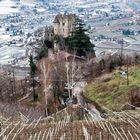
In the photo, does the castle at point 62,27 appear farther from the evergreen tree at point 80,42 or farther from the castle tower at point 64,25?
the evergreen tree at point 80,42

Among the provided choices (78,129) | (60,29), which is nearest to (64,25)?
(60,29)

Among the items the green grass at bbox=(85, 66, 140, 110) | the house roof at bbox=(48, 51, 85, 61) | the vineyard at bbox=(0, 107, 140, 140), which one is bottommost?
the house roof at bbox=(48, 51, 85, 61)

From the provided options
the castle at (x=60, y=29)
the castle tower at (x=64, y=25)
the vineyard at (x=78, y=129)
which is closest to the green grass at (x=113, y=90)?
the vineyard at (x=78, y=129)

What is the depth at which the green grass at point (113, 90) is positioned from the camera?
12.2m

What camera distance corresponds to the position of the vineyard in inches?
326

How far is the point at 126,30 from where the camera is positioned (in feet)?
147

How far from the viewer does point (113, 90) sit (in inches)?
513

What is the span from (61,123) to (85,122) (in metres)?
0.43

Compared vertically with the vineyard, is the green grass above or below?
below

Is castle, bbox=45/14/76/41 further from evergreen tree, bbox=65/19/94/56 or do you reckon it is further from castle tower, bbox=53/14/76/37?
evergreen tree, bbox=65/19/94/56

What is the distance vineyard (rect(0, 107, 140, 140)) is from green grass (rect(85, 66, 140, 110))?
2.72m

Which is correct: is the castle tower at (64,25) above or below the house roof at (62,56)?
above

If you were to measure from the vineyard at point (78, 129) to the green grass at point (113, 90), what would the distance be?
107 inches

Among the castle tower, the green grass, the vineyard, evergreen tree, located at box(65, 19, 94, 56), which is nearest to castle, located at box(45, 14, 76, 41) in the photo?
the castle tower
